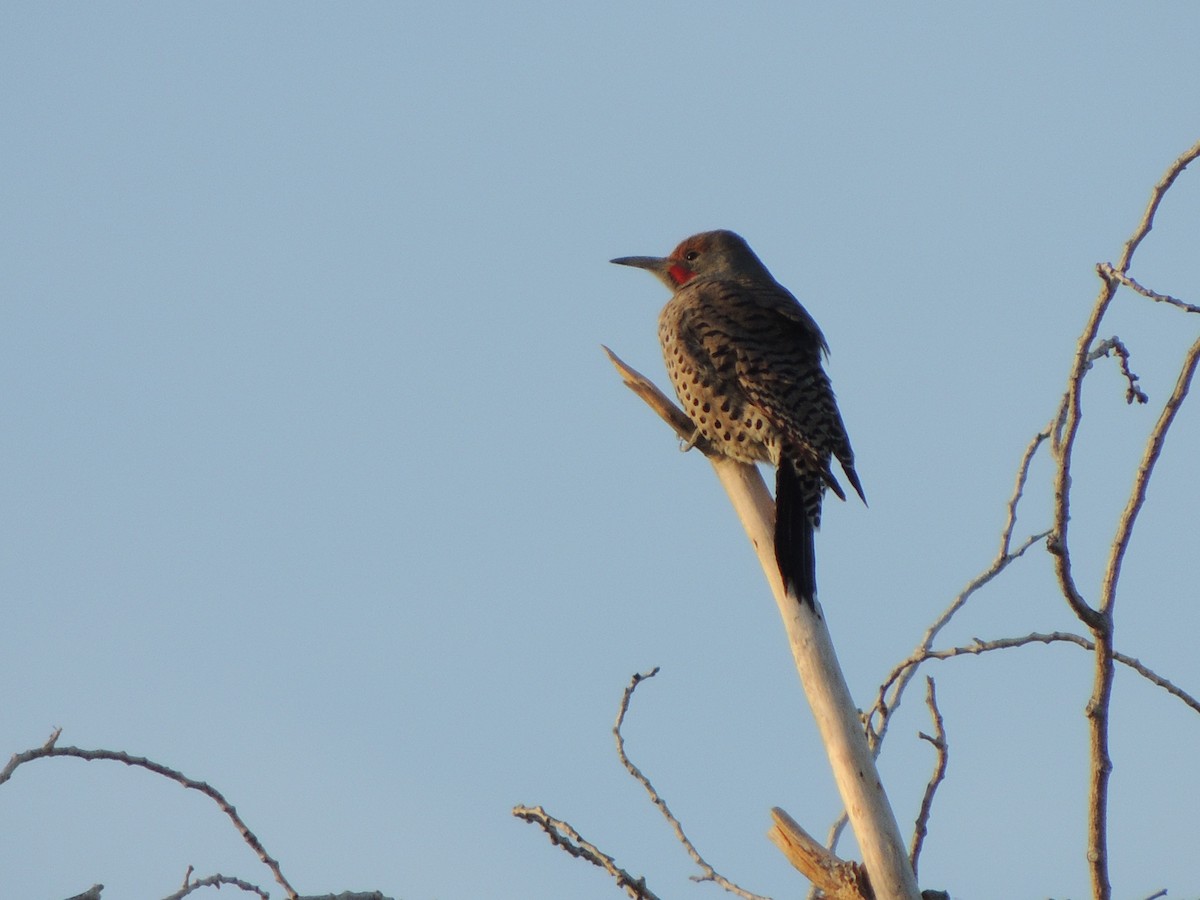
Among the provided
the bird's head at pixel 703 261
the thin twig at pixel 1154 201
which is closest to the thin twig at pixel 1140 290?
the thin twig at pixel 1154 201

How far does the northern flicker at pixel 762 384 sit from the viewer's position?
4.80 meters

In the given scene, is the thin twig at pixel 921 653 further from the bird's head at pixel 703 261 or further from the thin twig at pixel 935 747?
the bird's head at pixel 703 261

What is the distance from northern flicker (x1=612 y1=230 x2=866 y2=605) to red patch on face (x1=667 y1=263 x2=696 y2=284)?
0.26 m

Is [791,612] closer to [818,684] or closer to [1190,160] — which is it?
[818,684]

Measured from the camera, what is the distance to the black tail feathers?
3.70m

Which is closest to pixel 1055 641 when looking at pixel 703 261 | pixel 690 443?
pixel 690 443

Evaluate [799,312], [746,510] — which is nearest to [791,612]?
[746,510]

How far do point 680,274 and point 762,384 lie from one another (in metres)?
1.76

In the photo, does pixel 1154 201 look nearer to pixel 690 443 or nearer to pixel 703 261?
pixel 690 443

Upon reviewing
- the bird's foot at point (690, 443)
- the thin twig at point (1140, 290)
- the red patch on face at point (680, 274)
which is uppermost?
the red patch on face at point (680, 274)

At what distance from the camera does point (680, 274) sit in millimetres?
7027

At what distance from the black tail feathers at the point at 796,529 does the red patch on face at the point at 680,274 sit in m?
2.27

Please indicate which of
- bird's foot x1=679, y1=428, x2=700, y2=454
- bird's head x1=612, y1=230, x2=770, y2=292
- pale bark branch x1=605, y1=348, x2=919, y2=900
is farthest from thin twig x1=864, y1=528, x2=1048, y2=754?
bird's head x1=612, y1=230, x2=770, y2=292

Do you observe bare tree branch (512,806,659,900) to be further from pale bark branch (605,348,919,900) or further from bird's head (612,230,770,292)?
bird's head (612,230,770,292)
